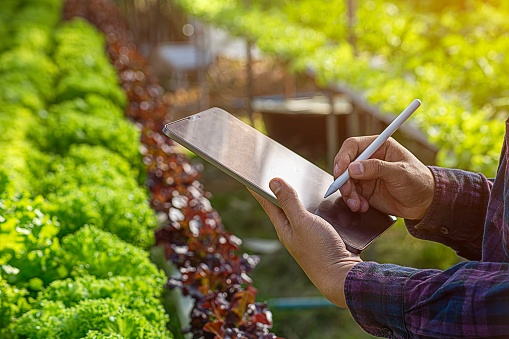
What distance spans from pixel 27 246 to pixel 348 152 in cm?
107

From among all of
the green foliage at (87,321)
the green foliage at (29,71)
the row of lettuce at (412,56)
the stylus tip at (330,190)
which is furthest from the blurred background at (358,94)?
the green foliage at (87,321)

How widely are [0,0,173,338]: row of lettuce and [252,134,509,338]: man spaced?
62 centimetres

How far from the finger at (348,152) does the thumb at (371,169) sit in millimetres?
76

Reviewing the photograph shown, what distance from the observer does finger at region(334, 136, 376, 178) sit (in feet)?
6.59

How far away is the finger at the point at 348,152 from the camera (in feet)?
6.59

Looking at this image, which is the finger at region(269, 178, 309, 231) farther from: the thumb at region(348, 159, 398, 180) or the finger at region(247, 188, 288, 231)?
the thumb at region(348, 159, 398, 180)

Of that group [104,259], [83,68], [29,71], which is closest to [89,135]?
[104,259]

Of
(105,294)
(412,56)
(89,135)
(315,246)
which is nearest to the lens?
(315,246)

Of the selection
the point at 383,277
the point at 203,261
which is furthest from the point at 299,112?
the point at 383,277

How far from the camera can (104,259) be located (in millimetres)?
2580

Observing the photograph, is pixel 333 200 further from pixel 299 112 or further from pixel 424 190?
pixel 299 112

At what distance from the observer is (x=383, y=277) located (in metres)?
1.61

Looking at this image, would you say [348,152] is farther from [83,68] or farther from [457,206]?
[83,68]

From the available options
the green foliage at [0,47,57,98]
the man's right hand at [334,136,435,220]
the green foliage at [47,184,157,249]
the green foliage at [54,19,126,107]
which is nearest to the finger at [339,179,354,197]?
the man's right hand at [334,136,435,220]
